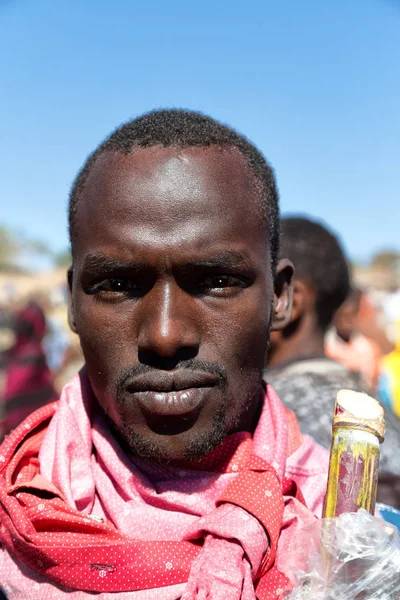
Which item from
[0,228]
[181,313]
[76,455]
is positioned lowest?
[0,228]

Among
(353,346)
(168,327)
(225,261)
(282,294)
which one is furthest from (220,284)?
(353,346)

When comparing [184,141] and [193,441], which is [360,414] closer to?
[193,441]

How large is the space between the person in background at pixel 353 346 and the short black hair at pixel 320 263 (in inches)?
88.7

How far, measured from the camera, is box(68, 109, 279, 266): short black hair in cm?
167

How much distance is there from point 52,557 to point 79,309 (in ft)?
1.95

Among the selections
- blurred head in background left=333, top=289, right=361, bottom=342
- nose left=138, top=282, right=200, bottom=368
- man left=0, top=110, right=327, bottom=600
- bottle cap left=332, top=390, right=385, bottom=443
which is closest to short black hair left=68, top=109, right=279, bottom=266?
man left=0, top=110, right=327, bottom=600

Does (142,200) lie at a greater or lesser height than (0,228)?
greater

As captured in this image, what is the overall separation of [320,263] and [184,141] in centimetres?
218

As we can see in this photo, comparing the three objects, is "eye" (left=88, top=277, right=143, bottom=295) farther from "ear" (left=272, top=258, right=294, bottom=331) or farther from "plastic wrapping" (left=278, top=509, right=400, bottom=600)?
"plastic wrapping" (left=278, top=509, right=400, bottom=600)

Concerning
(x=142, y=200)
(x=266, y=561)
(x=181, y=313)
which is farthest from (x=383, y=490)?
(x=142, y=200)

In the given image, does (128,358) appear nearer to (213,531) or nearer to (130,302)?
(130,302)

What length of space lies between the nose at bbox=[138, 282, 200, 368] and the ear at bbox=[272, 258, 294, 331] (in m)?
0.45

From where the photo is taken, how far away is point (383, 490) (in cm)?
216

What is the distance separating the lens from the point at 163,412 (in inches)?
58.9
